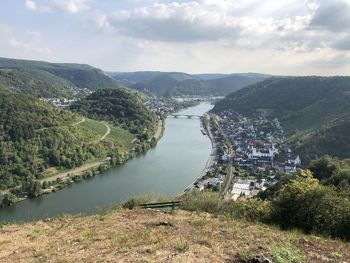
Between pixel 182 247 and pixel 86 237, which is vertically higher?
pixel 182 247

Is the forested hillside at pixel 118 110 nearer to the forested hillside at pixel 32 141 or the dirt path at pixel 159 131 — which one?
the dirt path at pixel 159 131

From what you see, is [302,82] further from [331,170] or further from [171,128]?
[331,170]

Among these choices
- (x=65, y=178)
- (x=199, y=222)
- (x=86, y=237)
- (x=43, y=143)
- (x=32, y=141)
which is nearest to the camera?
(x=86, y=237)

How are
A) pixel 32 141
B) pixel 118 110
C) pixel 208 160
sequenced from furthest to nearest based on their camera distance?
1. pixel 118 110
2. pixel 208 160
3. pixel 32 141

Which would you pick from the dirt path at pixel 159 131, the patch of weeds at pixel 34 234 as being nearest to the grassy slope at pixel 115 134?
the dirt path at pixel 159 131

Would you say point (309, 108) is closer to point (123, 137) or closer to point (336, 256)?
point (123, 137)

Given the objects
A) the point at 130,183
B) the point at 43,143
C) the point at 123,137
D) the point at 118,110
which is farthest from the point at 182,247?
the point at 118,110

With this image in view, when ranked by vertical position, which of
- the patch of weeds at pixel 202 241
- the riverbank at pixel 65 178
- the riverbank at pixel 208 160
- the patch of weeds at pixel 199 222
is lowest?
the riverbank at pixel 65 178
